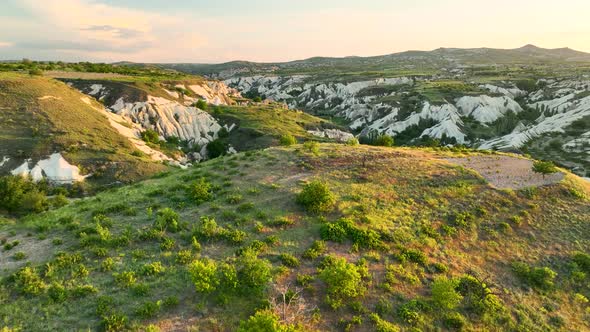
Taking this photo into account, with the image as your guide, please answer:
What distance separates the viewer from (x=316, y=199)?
23.4 metres

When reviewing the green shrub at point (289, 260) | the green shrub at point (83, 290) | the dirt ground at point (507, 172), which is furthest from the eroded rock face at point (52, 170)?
the dirt ground at point (507, 172)

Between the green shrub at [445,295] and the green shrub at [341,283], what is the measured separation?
3.47m

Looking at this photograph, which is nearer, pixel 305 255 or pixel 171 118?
pixel 305 255

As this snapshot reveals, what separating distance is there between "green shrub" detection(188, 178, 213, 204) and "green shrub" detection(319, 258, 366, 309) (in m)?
10.9

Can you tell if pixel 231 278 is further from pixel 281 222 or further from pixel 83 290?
pixel 281 222

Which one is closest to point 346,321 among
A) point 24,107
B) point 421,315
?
point 421,315

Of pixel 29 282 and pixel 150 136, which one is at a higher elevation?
pixel 29 282

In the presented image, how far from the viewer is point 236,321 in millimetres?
14273

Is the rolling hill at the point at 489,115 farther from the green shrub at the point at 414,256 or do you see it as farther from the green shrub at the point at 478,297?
the green shrub at the point at 478,297

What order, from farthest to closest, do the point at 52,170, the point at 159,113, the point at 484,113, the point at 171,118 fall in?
1. the point at 484,113
2. the point at 171,118
3. the point at 159,113
4. the point at 52,170

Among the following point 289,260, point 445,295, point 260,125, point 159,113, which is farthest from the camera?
point 260,125

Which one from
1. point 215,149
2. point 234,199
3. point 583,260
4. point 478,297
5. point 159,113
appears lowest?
point 215,149

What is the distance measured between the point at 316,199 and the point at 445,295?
9.31 meters

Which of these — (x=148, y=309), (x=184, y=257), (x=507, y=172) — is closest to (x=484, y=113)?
(x=507, y=172)
